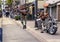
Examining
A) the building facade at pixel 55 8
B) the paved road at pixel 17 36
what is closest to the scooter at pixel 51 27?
the paved road at pixel 17 36

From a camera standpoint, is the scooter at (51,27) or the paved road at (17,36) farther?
the scooter at (51,27)

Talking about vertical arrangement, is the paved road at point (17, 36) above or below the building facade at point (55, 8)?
below

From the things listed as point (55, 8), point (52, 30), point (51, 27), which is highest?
point (55, 8)

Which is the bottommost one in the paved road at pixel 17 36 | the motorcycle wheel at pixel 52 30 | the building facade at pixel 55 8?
the paved road at pixel 17 36

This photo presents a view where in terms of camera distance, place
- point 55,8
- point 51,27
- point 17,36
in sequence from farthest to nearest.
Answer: point 55,8, point 51,27, point 17,36

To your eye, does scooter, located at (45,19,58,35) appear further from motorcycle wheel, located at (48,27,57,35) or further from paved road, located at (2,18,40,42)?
paved road, located at (2,18,40,42)

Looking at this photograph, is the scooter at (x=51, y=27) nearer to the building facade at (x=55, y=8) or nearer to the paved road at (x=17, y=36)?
the paved road at (x=17, y=36)

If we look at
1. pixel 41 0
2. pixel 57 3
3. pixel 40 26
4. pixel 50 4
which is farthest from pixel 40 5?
pixel 40 26

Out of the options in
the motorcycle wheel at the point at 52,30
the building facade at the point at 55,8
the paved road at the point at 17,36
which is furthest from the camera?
the building facade at the point at 55,8

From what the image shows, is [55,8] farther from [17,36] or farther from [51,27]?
[17,36]

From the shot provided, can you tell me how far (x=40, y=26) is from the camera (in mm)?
21141

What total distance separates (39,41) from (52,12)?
25636 millimetres

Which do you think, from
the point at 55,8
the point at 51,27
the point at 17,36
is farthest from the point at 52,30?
the point at 55,8

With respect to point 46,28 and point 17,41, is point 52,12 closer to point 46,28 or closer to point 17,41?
point 46,28
